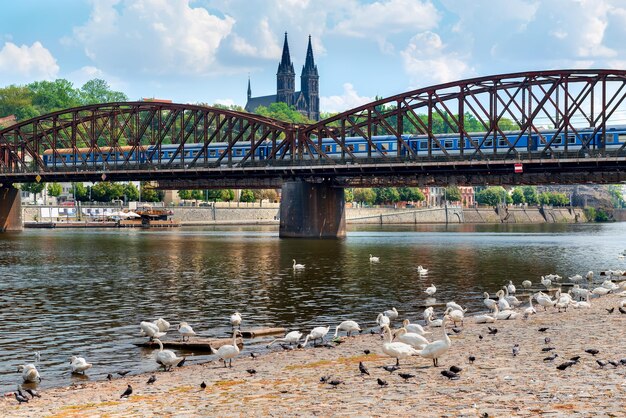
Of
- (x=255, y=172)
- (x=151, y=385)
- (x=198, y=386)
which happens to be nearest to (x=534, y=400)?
(x=198, y=386)

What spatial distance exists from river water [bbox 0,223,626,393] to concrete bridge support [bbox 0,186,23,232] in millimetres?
55661

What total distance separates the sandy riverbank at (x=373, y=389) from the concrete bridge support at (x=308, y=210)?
3769 inches

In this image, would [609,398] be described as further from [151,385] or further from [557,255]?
[557,255]

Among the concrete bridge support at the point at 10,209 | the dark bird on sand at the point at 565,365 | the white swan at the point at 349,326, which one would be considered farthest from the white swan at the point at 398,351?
the concrete bridge support at the point at 10,209

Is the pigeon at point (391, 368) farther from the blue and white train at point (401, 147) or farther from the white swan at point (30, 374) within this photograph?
the blue and white train at point (401, 147)

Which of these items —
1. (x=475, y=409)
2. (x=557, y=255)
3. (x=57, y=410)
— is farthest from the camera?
(x=557, y=255)

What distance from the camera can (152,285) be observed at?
2281 inches

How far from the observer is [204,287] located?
5684 centimetres

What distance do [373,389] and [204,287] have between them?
36.2m

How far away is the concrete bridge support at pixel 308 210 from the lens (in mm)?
125000

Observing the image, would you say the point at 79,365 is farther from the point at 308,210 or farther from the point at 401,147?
the point at 401,147

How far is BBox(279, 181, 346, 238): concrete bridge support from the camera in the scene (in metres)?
125

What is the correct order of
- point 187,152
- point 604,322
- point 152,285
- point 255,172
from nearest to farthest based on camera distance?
point 604,322
point 152,285
point 255,172
point 187,152

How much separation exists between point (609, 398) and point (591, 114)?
101m
